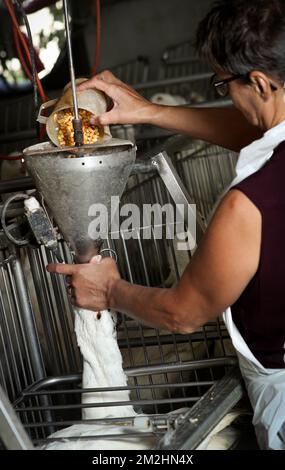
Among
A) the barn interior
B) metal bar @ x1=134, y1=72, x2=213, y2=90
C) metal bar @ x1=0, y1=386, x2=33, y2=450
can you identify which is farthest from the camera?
metal bar @ x1=134, y1=72, x2=213, y2=90

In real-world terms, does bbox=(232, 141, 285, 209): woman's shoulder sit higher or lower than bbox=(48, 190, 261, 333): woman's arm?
higher

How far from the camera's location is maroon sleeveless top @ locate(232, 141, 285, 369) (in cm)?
140

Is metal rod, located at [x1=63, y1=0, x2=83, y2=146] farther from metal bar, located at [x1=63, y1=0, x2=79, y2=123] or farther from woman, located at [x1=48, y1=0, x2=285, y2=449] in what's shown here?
woman, located at [x1=48, y1=0, x2=285, y2=449]

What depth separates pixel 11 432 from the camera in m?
1.31

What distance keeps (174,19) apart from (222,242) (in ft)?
23.1

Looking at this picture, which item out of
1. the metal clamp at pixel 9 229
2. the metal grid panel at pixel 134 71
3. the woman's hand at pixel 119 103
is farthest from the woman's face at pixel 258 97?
the metal grid panel at pixel 134 71

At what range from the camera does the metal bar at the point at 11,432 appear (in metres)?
1.31

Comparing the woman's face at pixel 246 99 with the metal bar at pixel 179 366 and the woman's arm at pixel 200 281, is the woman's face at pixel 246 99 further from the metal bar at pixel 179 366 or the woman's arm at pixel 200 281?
the metal bar at pixel 179 366

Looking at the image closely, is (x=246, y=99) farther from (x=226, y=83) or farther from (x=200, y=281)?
(x=200, y=281)

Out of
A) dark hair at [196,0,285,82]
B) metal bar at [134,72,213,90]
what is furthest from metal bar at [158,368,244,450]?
metal bar at [134,72,213,90]

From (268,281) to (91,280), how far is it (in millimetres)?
367

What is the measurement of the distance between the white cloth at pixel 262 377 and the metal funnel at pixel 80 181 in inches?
9.9

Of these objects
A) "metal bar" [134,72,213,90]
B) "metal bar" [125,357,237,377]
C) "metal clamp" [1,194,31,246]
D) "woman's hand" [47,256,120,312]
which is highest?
"metal bar" [134,72,213,90]
